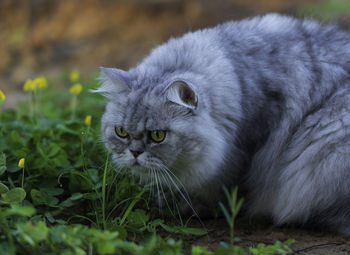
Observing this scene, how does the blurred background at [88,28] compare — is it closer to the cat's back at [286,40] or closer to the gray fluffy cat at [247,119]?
the cat's back at [286,40]

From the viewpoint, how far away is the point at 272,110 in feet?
10.5

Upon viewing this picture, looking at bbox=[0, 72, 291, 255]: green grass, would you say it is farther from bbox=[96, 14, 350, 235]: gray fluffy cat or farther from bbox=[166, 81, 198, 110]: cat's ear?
bbox=[166, 81, 198, 110]: cat's ear

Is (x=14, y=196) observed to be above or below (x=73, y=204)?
above

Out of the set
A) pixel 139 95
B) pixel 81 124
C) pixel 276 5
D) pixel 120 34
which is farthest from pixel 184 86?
pixel 276 5

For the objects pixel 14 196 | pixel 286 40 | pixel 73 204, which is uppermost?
pixel 286 40

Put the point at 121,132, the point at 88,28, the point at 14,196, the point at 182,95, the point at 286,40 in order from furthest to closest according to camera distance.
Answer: the point at 88,28, the point at 286,40, the point at 121,132, the point at 182,95, the point at 14,196

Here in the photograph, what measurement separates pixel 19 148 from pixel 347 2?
9.22 m

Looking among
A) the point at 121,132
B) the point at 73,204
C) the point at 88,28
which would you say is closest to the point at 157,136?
the point at 121,132

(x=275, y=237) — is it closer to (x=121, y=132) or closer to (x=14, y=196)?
(x=121, y=132)

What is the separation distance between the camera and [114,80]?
120 inches

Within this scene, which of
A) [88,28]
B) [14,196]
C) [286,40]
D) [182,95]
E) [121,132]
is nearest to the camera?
[14,196]

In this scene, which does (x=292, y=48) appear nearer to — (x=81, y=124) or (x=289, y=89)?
(x=289, y=89)

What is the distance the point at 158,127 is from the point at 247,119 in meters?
0.67

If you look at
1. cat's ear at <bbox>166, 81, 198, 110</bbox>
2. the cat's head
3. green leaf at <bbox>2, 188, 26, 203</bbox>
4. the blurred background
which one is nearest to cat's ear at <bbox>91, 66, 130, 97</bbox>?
the cat's head
